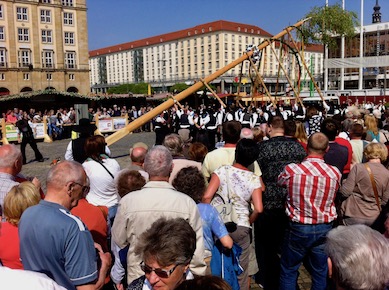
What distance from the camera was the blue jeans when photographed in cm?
379

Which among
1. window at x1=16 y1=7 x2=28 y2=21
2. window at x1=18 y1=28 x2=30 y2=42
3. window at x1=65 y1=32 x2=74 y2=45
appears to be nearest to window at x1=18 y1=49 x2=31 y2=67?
window at x1=18 y1=28 x2=30 y2=42

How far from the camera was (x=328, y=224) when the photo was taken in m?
3.83

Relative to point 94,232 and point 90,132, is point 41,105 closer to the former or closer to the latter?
point 90,132

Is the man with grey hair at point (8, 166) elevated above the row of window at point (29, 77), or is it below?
below

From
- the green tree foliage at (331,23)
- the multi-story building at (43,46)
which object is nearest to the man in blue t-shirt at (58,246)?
the green tree foliage at (331,23)

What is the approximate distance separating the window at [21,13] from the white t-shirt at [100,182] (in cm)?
6417

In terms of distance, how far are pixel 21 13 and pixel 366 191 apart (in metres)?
66.4

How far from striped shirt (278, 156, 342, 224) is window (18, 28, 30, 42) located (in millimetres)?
65493

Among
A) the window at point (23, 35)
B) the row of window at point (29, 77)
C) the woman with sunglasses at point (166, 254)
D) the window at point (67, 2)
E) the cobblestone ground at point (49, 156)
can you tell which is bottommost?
the cobblestone ground at point (49, 156)

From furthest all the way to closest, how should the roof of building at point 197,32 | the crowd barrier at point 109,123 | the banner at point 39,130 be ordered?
1. the roof of building at point 197,32
2. the crowd barrier at point 109,123
3. the banner at point 39,130

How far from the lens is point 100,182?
15.3ft

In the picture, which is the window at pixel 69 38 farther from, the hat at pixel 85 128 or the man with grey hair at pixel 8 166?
the man with grey hair at pixel 8 166

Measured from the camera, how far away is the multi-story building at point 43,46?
58844 mm

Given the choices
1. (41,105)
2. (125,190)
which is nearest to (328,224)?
(125,190)
